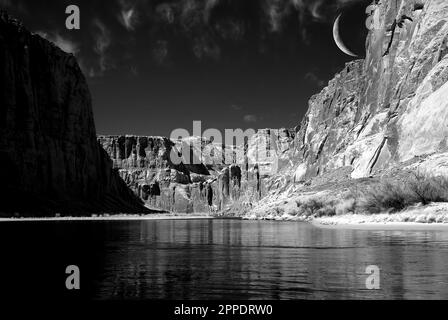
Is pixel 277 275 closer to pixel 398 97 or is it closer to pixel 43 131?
pixel 398 97

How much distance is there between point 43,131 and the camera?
163625 mm

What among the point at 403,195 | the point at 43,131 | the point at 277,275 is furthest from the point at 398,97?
the point at 43,131

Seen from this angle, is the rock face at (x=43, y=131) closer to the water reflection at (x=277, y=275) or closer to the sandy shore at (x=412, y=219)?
the sandy shore at (x=412, y=219)

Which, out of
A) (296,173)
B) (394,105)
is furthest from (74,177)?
(394,105)

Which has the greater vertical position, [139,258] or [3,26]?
[3,26]

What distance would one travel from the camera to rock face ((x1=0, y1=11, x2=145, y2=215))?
141125 mm

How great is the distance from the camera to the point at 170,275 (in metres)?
16.6

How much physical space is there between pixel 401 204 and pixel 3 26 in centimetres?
13954

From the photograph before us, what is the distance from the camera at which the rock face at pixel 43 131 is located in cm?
14112

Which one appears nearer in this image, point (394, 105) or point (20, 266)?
point (20, 266)

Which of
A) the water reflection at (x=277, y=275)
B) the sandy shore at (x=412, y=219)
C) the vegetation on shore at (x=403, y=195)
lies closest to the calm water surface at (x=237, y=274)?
the water reflection at (x=277, y=275)

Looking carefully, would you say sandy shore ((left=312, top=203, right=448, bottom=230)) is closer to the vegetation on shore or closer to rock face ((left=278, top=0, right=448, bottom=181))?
the vegetation on shore

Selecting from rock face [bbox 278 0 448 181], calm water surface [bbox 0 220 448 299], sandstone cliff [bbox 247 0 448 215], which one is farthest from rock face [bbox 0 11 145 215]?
calm water surface [bbox 0 220 448 299]
